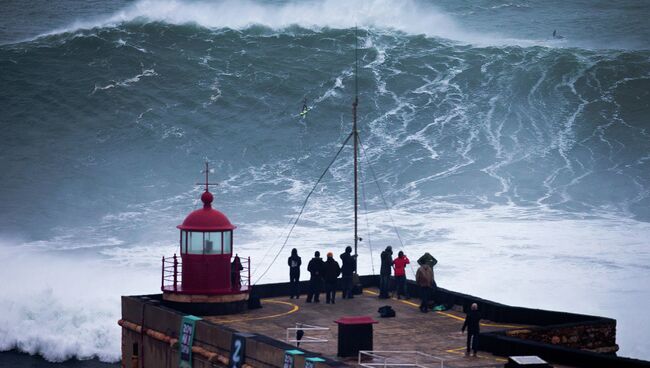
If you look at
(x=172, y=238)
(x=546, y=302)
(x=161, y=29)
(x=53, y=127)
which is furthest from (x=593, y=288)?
(x=161, y=29)

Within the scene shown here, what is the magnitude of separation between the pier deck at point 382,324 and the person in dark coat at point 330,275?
0.19 m

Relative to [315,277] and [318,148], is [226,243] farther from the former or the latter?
[318,148]

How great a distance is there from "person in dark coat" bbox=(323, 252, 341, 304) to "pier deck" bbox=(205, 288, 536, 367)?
0.19 m

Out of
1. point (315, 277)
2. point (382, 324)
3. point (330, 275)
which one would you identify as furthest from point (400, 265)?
point (382, 324)

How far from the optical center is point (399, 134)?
174ft

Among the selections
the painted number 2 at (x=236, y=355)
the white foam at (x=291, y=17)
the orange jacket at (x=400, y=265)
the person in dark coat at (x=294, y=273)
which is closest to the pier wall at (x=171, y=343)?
the painted number 2 at (x=236, y=355)

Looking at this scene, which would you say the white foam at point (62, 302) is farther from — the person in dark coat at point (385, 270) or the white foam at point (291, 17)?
the white foam at point (291, 17)

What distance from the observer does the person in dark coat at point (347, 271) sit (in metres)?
24.8

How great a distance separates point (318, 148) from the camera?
51.9m

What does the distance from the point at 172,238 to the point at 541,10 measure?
1349 inches

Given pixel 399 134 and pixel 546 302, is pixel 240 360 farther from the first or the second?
pixel 399 134

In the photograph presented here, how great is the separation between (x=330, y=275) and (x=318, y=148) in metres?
27.7

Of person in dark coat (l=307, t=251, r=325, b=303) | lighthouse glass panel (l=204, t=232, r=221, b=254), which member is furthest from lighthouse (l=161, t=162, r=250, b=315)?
person in dark coat (l=307, t=251, r=325, b=303)

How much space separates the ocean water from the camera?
3962 centimetres
